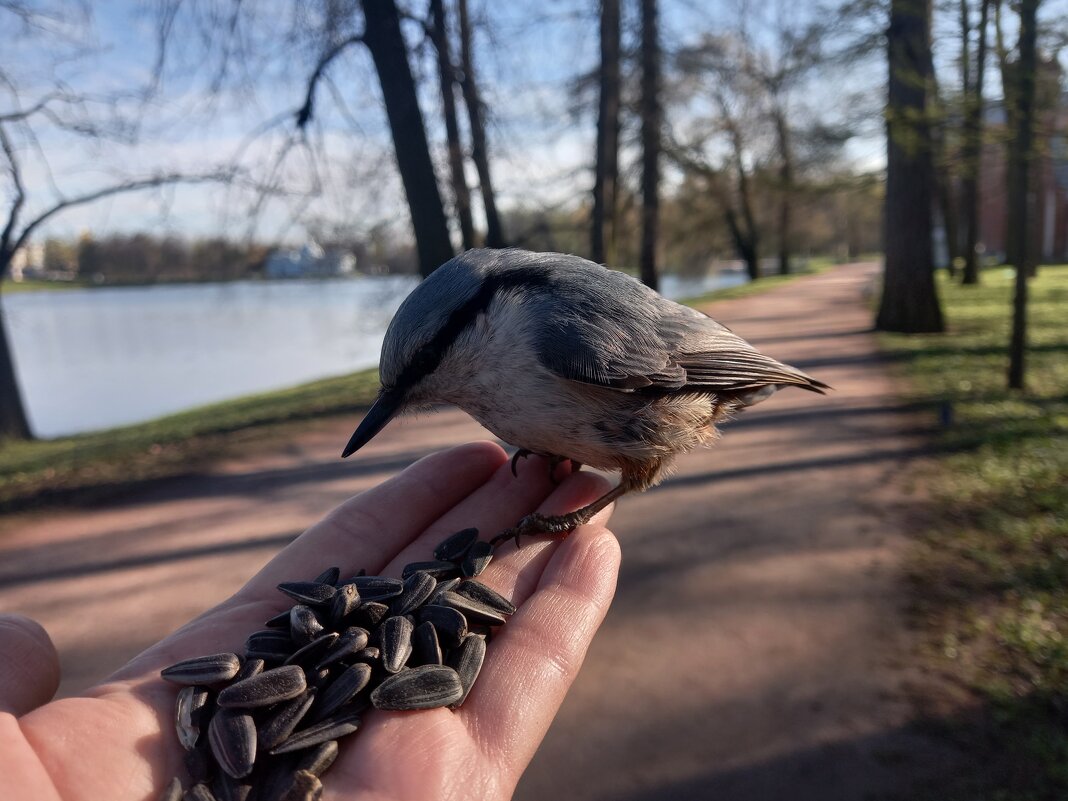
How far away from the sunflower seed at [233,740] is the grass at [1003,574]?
7.25 feet

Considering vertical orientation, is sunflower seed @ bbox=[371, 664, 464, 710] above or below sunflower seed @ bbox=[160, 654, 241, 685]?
below

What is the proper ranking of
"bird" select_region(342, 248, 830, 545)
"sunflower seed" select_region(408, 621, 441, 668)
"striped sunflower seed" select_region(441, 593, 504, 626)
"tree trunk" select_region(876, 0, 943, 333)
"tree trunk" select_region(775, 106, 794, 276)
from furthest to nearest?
"tree trunk" select_region(775, 106, 794, 276) < "tree trunk" select_region(876, 0, 943, 333) < "bird" select_region(342, 248, 830, 545) < "striped sunflower seed" select_region(441, 593, 504, 626) < "sunflower seed" select_region(408, 621, 441, 668)

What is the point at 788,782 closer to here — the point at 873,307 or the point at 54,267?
the point at 873,307

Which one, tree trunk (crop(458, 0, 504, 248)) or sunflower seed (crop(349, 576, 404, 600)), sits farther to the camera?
tree trunk (crop(458, 0, 504, 248))

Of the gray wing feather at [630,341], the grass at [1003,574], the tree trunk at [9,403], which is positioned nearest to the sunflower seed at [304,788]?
the gray wing feather at [630,341]

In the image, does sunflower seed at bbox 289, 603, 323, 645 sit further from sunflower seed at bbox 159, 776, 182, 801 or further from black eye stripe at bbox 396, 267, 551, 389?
black eye stripe at bbox 396, 267, 551, 389

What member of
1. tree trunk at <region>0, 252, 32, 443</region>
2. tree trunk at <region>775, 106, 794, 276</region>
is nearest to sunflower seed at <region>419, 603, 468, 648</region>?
tree trunk at <region>775, 106, 794, 276</region>

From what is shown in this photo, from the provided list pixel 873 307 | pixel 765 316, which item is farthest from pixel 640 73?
pixel 873 307

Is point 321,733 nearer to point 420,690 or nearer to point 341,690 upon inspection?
point 341,690

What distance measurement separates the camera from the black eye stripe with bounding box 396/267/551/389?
215cm

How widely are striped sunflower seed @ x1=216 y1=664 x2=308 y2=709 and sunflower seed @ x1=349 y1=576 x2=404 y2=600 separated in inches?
13.9

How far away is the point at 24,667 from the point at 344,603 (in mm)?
825

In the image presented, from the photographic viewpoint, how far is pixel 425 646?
1.89 meters

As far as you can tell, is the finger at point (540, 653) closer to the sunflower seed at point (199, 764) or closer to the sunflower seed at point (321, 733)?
the sunflower seed at point (321, 733)
